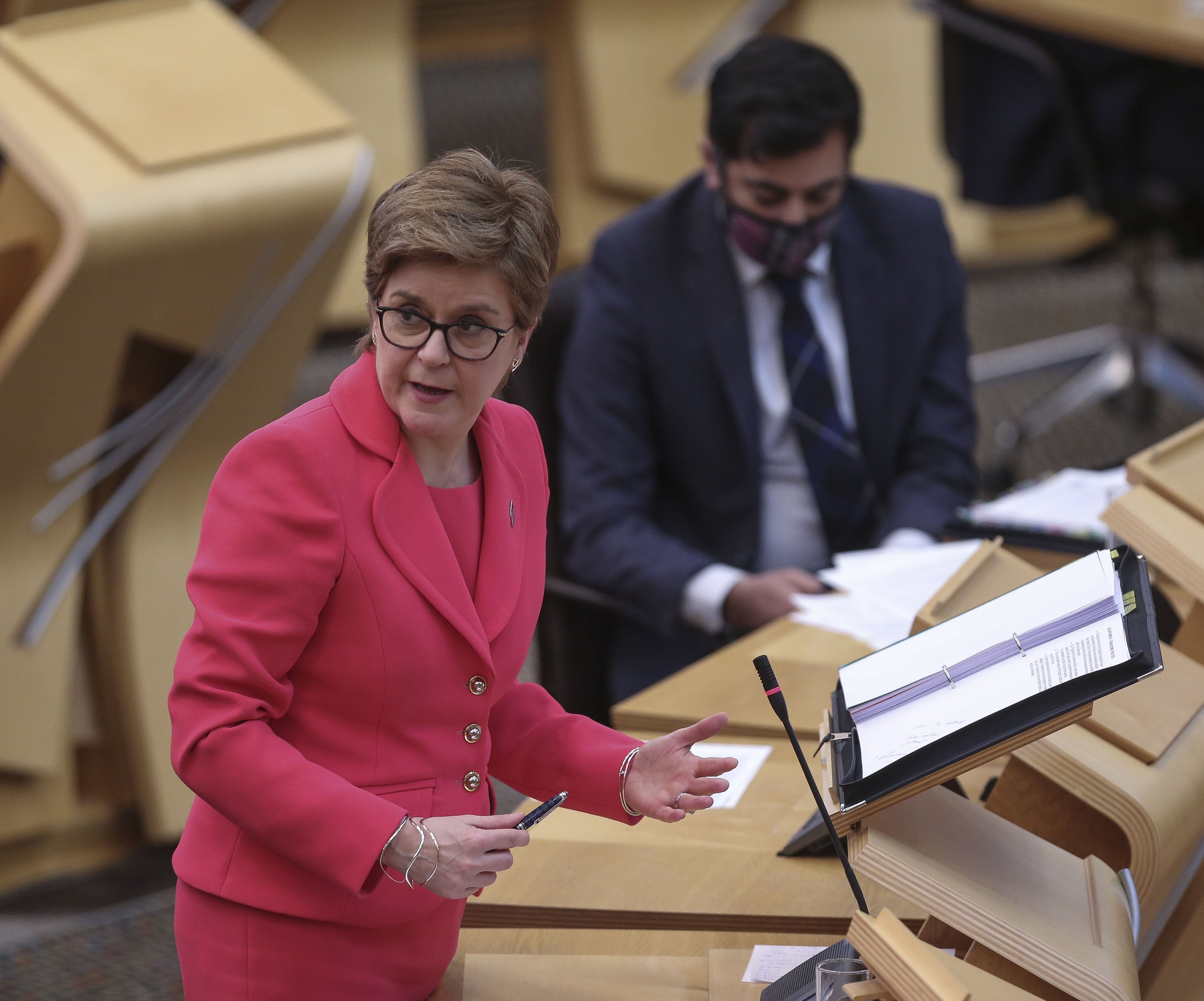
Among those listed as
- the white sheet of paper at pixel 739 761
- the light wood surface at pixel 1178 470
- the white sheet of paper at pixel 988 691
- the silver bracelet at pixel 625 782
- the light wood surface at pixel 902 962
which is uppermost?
the white sheet of paper at pixel 988 691

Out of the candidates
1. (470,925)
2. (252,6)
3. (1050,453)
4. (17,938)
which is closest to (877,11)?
(1050,453)

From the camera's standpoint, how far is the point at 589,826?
154 centimetres

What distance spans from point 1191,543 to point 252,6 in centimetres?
345

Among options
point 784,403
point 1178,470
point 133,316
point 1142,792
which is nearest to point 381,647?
point 1142,792

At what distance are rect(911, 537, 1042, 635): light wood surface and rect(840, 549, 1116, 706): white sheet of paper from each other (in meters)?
0.17

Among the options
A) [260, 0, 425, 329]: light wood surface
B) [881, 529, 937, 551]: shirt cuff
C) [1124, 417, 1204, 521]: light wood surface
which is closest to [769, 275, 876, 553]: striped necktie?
[881, 529, 937, 551]: shirt cuff

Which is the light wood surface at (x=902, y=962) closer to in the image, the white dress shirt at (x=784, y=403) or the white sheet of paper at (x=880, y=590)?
the white sheet of paper at (x=880, y=590)

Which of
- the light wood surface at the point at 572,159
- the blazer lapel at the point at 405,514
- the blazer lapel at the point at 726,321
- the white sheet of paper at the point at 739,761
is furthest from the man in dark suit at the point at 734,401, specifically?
the light wood surface at the point at 572,159

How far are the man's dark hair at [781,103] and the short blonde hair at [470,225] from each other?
102cm

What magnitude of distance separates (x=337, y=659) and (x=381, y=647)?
3cm

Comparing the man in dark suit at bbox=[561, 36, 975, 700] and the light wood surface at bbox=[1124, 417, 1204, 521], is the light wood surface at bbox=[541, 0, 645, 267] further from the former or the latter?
the light wood surface at bbox=[1124, 417, 1204, 521]

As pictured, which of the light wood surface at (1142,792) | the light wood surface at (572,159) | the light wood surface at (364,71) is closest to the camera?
the light wood surface at (1142,792)

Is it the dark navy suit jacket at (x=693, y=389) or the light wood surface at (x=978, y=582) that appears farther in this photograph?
the dark navy suit jacket at (x=693, y=389)

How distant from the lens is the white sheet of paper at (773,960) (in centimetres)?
122
